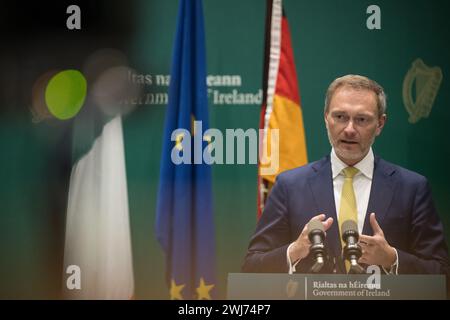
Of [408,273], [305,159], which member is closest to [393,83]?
[305,159]

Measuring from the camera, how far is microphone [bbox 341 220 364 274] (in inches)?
130

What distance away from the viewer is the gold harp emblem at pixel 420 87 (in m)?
3.59

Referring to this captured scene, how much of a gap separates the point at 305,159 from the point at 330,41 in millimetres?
769

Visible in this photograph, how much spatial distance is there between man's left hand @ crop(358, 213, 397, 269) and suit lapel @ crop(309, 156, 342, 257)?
5.9 inches

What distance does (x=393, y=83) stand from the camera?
3582 mm

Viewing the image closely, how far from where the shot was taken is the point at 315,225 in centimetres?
346

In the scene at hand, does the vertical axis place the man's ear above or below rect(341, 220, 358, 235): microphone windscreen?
above

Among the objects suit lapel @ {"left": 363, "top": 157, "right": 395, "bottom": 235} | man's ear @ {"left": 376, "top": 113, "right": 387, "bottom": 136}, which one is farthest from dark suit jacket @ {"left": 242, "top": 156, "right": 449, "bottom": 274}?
man's ear @ {"left": 376, "top": 113, "right": 387, "bottom": 136}

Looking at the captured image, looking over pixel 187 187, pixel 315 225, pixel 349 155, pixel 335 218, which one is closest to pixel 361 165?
pixel 349 155

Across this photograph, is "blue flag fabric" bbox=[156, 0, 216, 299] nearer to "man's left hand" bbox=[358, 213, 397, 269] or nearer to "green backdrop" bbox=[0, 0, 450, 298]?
"green backdrop" bbox=[0, 0, 450, 298]

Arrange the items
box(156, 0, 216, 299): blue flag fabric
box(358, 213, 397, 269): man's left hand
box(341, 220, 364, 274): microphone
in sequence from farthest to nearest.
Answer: box(156, 0, 216, 299): blue flag fabric
box(358, 213, 397, 269): man's left hand
box(341, 220, 364, 274): microphone

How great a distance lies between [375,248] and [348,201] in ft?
1.06

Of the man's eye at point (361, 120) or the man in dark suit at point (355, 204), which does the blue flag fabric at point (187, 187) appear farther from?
the man's eye at point (361, 120)

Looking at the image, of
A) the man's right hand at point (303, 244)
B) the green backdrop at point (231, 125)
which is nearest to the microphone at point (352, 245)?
the man's right hand at point (303, 244)
